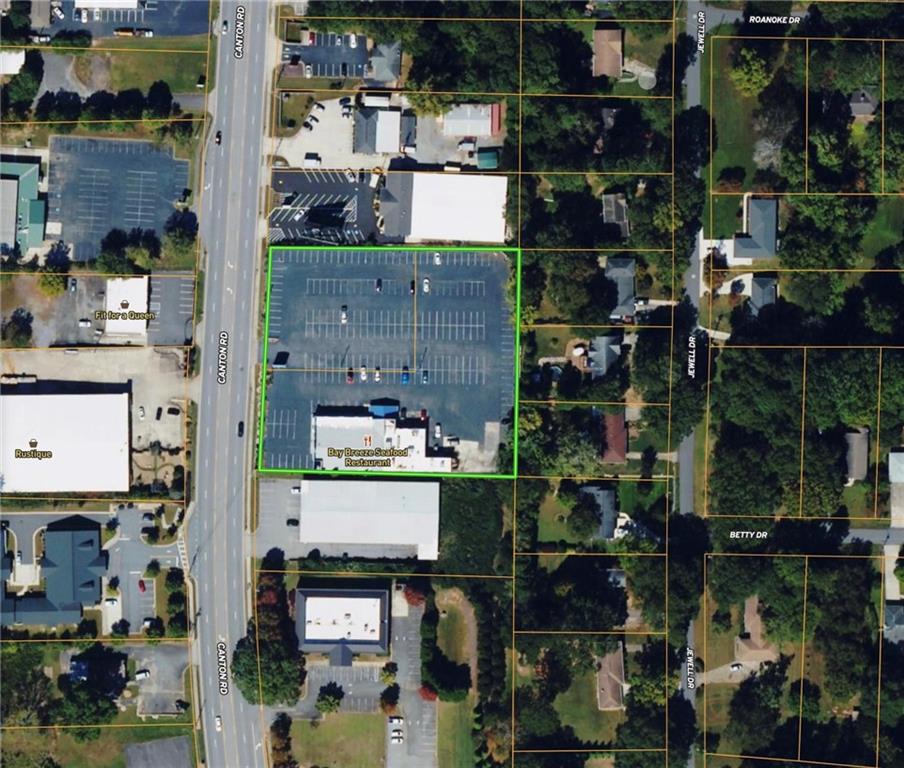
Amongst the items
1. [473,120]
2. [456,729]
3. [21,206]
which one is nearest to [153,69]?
[21,206]

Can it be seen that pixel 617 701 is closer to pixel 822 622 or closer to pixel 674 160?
pixel 822 622

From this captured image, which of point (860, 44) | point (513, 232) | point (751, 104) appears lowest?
point (513, 232)

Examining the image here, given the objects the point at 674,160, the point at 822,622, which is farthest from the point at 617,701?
the point at 674,160

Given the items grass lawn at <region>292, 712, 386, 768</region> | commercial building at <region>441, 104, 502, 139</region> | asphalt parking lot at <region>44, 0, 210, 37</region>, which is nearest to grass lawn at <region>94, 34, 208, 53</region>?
asphalt parking lot at <region>44, 0, 210, 37</region>

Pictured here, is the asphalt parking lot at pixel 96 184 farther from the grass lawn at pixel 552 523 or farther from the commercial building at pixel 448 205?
the grass lawn at pixel 552 523

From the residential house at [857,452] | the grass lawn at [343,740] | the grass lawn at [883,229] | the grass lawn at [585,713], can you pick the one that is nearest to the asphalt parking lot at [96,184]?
the grass lawn at [343,740]

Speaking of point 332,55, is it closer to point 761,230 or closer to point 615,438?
point 761,230
